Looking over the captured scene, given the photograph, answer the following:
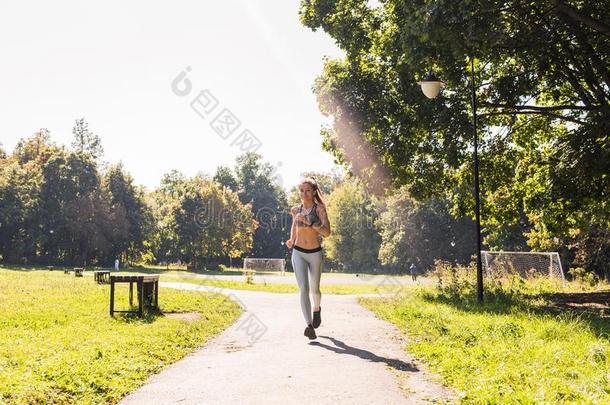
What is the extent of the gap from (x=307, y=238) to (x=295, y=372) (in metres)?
2.34

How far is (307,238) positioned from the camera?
728 cm

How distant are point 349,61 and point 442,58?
22.0ft

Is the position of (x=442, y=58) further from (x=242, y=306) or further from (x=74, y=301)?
(x=74, y=301)

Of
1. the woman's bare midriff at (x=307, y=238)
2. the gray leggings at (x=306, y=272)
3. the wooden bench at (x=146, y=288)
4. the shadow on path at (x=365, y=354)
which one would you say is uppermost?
the woman's bare midriff at (x=307, y=238)

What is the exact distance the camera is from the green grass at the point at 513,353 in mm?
4528

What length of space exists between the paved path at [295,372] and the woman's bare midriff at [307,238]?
1400mm

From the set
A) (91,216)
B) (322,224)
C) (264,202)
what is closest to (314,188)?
(322,224)

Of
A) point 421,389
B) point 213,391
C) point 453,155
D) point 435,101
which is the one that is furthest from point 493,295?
point 213,391

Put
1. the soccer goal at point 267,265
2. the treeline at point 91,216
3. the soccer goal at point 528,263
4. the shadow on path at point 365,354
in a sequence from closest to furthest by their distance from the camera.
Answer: the shadow on path at point 365,354 → the soccer goal at point 528,263 → the soccer goal at point 267,265 → the treeline at point 91,216

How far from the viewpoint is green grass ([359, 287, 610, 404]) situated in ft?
14.9

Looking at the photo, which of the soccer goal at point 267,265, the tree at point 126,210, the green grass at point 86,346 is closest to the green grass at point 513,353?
the green grass at point 86,346

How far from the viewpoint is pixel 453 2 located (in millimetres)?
9703

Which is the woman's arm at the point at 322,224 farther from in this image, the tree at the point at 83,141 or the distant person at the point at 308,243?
the tree at the point at 83,141

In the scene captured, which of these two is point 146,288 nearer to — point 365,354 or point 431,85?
point 365,354
